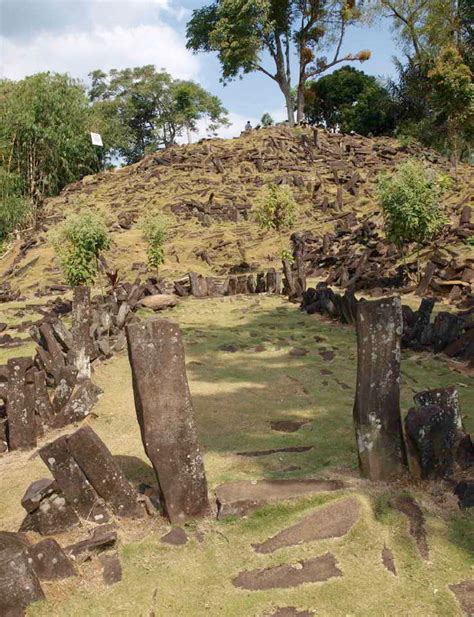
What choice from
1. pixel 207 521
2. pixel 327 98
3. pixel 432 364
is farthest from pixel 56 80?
pixel 207 521

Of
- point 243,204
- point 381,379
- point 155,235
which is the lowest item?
point 381,379

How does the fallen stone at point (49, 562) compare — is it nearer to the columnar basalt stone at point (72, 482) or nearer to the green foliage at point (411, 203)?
the columnar basalt stone at point (72, 482)

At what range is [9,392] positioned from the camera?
6703 millimetres

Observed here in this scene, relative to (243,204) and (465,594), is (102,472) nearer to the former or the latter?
(465,594)

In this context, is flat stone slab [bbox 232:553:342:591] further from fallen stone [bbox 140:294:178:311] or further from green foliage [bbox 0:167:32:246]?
green foliage [bbox 0:167:32:246]

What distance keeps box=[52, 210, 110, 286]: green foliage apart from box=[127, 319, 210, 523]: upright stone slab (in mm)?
13013

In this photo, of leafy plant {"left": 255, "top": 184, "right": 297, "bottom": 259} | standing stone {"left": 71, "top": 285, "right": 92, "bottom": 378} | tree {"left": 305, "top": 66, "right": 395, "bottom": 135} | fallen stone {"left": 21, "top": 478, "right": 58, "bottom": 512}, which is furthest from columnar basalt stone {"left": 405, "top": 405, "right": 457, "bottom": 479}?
tree {"left": 305, "top": 66, "right": 395, "bottom": 135}

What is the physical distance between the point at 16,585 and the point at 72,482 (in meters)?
1.08

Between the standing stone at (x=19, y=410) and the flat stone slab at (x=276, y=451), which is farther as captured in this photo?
the standing stone at (x=19, y=410)

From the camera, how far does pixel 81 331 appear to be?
8938 millimetres

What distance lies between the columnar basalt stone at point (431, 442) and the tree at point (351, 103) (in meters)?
38.0

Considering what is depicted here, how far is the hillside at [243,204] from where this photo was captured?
20.6 metres

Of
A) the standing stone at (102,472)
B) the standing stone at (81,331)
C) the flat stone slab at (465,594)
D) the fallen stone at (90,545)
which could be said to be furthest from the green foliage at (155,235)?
the flat stone slab at (465,594)

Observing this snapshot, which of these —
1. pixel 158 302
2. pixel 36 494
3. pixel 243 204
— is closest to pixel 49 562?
pixel 36 494
